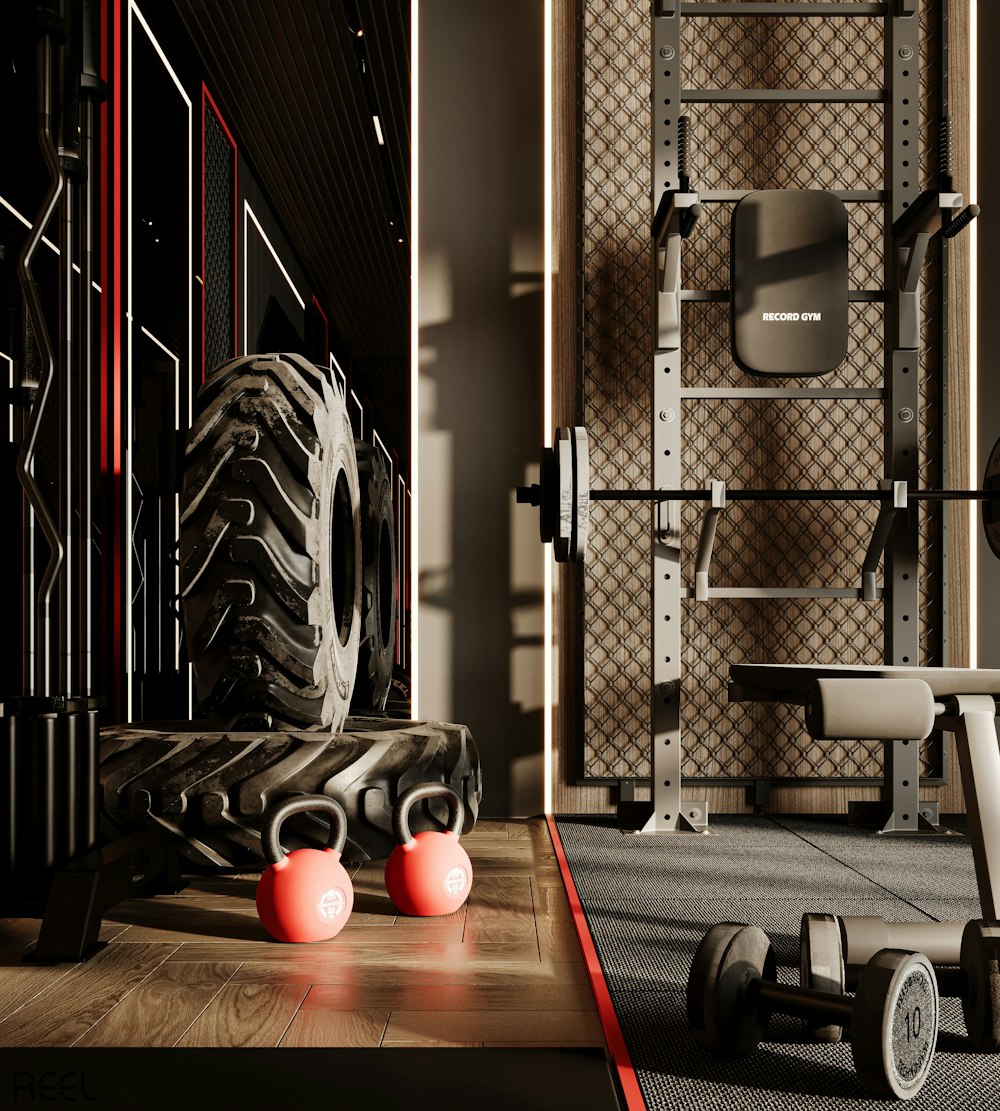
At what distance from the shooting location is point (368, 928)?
4.94ft

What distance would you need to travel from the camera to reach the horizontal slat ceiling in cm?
416

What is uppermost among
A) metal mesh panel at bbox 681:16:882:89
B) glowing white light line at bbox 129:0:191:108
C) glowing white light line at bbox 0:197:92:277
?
glowing white light line at bbox 129:0:191:108

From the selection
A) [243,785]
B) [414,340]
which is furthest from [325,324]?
[243,785]

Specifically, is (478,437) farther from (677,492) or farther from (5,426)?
(5,426)

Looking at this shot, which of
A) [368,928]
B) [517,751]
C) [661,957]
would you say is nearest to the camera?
[661,957]

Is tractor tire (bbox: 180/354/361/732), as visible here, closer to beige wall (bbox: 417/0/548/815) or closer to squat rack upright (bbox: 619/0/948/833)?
beige wall (bbox: 417/0/548/815)

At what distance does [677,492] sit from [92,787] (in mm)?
1486

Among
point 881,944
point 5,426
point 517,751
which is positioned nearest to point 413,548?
point 517,751

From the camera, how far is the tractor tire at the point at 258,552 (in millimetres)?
1816

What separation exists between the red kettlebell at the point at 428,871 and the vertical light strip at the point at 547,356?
108 centimetres

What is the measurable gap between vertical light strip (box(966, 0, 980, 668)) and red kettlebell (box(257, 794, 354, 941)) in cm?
198

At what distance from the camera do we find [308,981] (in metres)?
1.25

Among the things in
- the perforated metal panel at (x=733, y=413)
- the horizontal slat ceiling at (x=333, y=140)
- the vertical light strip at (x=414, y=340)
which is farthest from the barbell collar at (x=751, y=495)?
the horizontal slat ceiling at (x=333, y=140)

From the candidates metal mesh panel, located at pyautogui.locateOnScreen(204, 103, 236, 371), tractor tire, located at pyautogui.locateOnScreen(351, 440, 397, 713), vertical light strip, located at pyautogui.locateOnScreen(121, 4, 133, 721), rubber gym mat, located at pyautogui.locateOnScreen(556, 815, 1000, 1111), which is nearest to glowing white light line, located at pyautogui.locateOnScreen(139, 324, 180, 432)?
metal mesh panel, located at pyautogui.locateOnScreen(204, 103, 236, 371)
